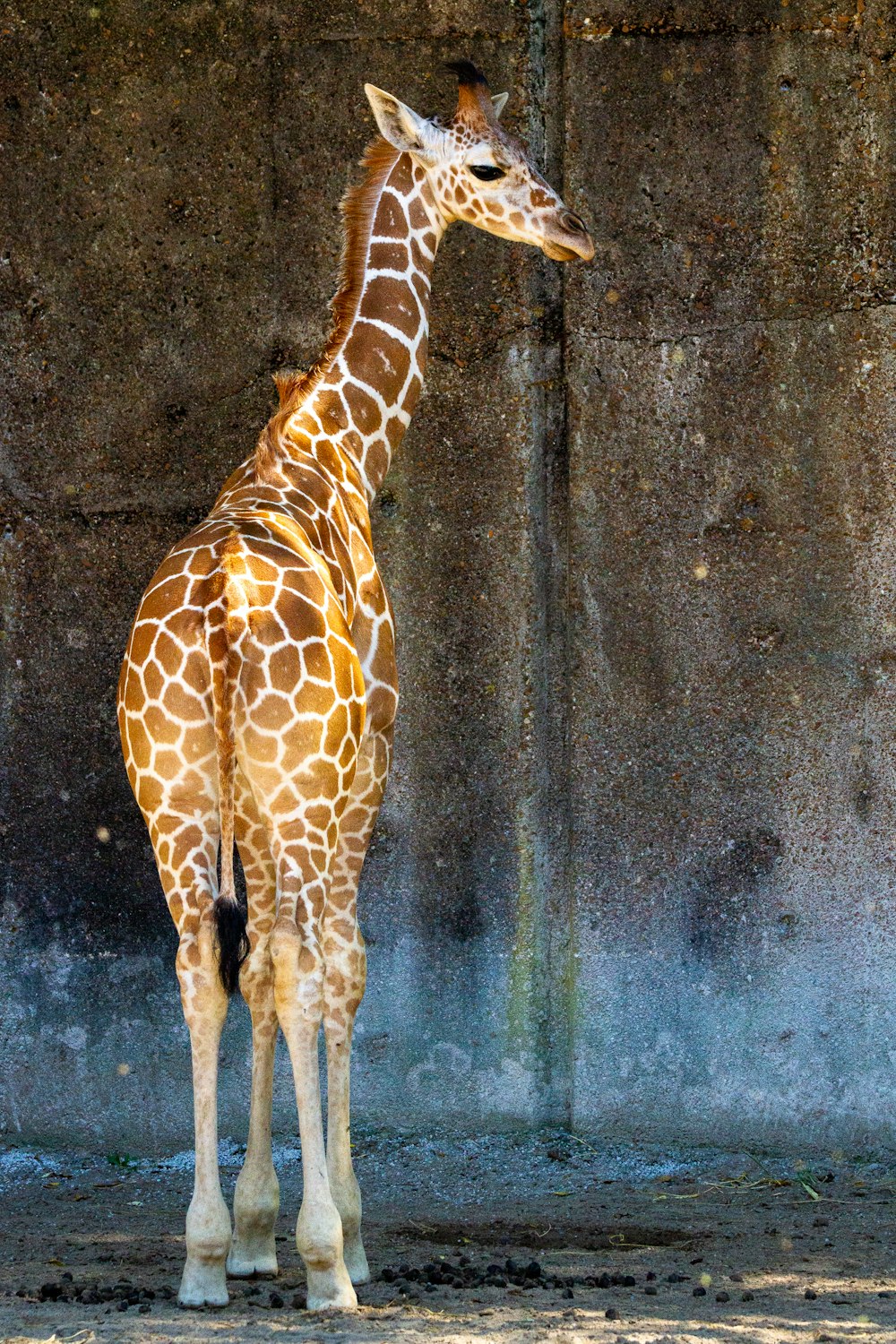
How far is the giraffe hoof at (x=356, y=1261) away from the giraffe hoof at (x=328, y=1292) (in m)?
0.36

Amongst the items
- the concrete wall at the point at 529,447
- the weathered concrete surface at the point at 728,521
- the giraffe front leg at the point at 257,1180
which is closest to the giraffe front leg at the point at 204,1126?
the giraffe front leg at the point at 257,1180

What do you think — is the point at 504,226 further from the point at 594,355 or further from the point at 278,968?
the point at 278,968

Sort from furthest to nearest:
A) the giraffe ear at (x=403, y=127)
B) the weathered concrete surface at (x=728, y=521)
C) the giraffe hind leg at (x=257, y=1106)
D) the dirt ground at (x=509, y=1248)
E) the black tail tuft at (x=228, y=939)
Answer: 1. the weathered concrete surface at (x=728, y=521)
2. the giraffe ear at (x=403, y=127)
3. the giraffe hind leg at (x=257, y=1106)
4. the black tail tuft at (x=228, y=939)
5. the dirt ground at (x=509, y=1248)

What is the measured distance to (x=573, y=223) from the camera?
194 inches

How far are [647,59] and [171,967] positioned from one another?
145 inches

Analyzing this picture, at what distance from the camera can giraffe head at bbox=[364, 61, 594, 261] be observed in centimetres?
494

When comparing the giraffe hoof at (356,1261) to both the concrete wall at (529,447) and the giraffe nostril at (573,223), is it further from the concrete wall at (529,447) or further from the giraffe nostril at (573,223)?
the giraffe nostril at (573,223)

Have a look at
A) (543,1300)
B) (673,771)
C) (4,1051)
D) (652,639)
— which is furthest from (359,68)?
(543,1300)

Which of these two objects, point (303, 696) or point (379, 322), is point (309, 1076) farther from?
point (379, 322)

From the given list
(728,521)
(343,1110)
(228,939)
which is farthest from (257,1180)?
(728,521)

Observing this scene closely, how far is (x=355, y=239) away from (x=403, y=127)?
0.38m

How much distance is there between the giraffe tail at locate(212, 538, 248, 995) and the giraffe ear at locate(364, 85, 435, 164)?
1.92m

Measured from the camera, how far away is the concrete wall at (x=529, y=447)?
5.58 meters

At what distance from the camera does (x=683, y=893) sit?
5566 mm
